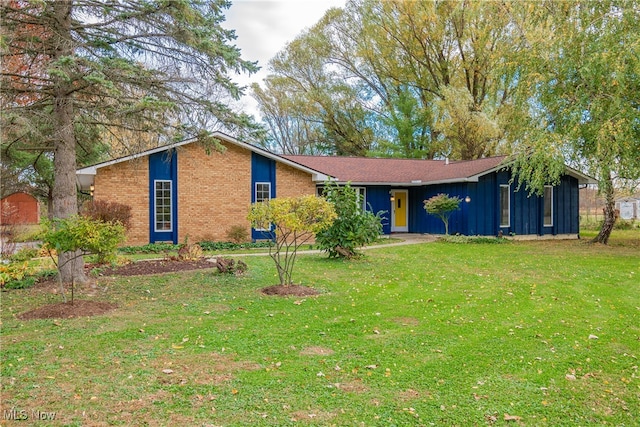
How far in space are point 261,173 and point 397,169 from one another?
7894 mm

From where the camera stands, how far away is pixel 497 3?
2088 centimetres

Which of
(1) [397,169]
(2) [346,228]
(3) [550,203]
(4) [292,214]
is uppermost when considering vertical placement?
(1) [397,169]

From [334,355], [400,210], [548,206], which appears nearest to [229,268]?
[334,355]

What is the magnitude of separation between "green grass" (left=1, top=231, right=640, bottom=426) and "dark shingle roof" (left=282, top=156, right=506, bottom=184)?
33.2ft

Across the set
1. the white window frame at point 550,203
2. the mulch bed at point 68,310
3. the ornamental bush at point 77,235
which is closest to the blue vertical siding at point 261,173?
the mulch bed at point 68,310

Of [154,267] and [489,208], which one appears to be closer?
[154,267]

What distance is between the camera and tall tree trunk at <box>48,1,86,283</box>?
297 inches

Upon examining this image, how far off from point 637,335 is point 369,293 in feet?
12.2

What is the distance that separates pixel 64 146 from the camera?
787 cm

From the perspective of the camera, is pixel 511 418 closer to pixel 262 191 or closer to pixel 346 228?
pixel 346 228

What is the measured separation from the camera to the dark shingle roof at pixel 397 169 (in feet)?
59.3

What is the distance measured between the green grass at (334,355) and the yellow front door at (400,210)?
1229 centimetres

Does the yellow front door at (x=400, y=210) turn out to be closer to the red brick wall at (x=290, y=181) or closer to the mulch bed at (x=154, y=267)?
the red brick wall at (x=290, y=181)

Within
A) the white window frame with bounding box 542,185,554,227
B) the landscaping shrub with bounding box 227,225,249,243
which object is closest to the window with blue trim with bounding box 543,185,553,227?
the white window frame with bounding box 542,185,554,227
